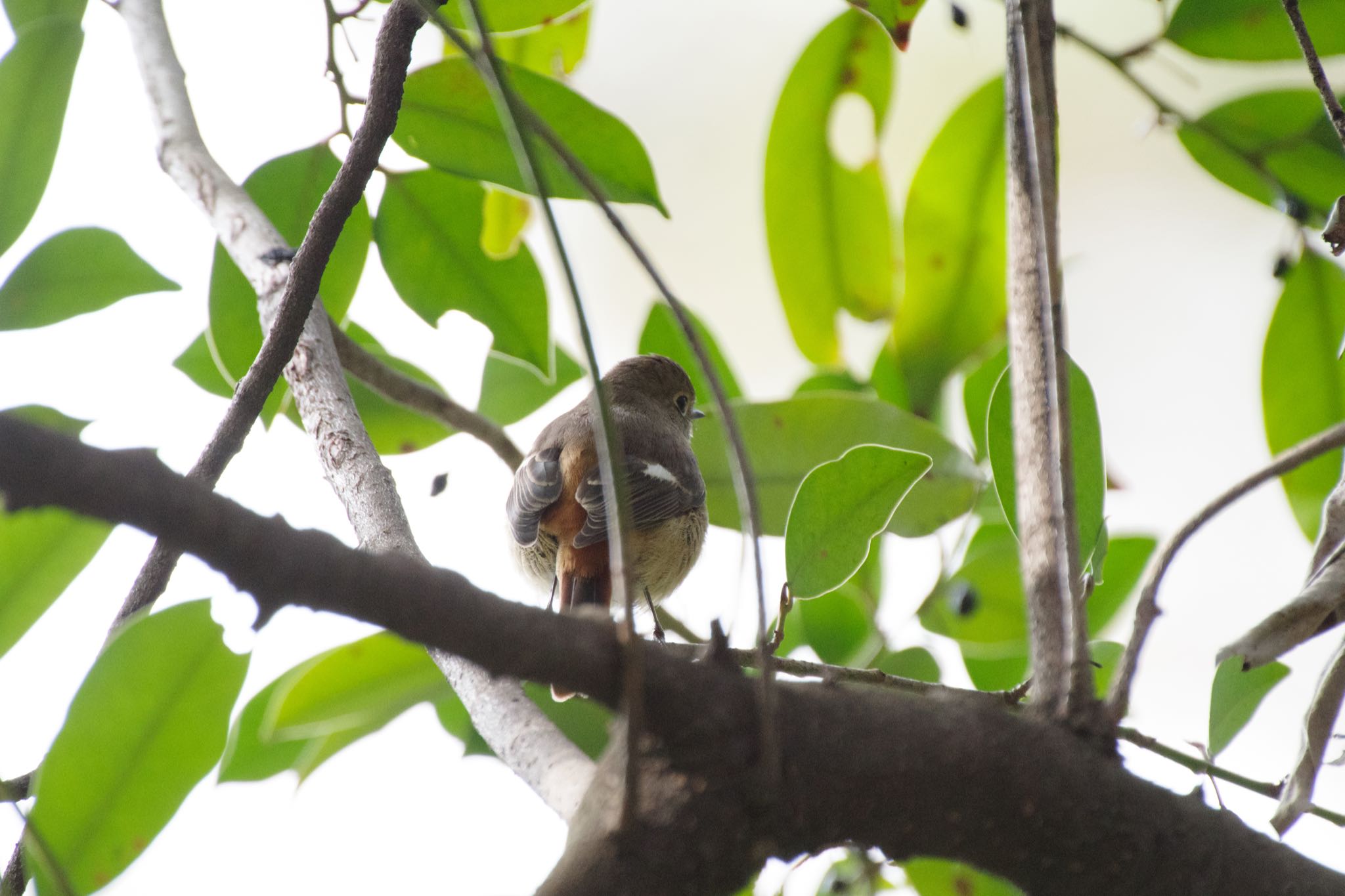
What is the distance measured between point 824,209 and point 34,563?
0.83 metres

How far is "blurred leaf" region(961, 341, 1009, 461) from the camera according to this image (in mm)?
1071

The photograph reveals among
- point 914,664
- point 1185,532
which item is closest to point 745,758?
Answer: point 1185,532

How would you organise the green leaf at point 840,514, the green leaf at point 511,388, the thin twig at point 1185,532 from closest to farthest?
the thin twig at point 1185,532 → the green leaf at point 840,514 → the green leaf at point 511,388

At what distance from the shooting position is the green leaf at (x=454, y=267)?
3.92 feet

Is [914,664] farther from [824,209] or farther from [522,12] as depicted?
[522,12]

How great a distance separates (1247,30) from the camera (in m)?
1.03

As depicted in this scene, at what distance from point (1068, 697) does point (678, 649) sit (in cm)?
32

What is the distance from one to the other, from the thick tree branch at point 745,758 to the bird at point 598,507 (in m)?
0.92

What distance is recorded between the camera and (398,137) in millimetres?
1096

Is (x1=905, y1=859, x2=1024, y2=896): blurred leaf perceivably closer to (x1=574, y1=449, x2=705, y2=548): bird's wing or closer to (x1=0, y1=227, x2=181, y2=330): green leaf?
(x1=574, y1=449, x2=705, y2=548): bird's wing

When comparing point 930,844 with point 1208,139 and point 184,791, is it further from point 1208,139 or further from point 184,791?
point 1208,139

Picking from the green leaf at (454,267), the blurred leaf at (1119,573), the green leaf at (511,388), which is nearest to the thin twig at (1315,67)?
the blurred leaf at (1119,573)

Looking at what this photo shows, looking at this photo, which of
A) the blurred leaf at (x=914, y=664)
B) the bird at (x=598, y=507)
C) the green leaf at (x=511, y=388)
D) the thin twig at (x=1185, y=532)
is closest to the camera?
the thin twig at (x=1185, y=532)

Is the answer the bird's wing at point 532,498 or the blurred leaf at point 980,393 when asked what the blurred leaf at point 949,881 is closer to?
the blurred leaf at point 980,393
